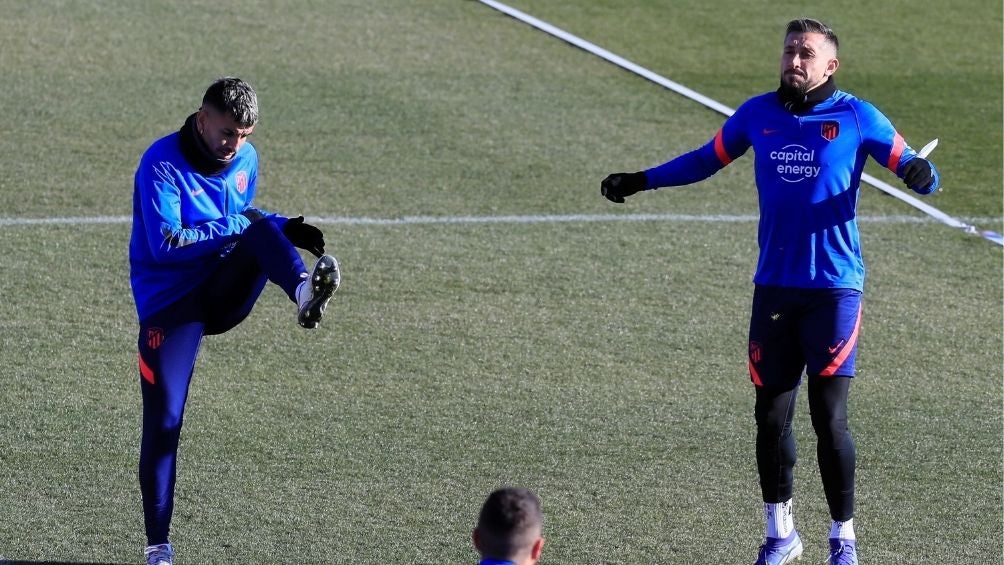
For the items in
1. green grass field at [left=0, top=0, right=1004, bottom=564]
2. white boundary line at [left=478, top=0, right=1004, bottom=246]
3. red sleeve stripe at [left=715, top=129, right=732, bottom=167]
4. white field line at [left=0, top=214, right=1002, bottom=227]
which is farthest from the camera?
white boundary line at [left=478, top=0, right=1004, bottom=246]

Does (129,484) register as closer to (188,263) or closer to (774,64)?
(188,263)

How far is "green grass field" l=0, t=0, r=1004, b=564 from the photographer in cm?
663

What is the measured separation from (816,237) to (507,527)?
246cm

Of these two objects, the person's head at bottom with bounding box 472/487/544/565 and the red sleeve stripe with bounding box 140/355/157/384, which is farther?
the red sleeve stripe with bounding box 140/355/157/384

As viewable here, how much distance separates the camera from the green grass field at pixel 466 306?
21.8 ft

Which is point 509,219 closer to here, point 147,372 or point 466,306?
point 466,306

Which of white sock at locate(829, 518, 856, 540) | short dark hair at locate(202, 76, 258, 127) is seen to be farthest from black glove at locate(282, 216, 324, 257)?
white sock at locate(829, 518, 856, 540)

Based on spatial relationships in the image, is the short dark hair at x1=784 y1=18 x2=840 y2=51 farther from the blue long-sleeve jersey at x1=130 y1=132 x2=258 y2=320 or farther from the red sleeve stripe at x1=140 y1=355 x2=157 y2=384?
the red sleeve stripe at x1=140 y1=355 x2=157 y2=384

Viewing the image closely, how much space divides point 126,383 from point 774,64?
28.4 feet

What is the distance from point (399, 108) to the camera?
42.0 feet

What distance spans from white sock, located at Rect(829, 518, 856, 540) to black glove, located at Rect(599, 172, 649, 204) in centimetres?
163

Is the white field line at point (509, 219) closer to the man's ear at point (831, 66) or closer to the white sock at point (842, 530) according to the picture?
the man's ear at point (831, 66)

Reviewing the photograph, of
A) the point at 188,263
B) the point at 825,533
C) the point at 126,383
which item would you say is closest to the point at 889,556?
the point at 825,533

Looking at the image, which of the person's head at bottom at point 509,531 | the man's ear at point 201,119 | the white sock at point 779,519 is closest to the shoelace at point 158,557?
the man's ear at point 201,119
